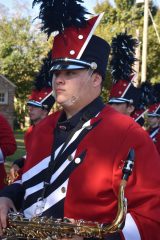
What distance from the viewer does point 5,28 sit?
141 ft

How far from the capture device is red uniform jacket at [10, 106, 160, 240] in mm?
2740

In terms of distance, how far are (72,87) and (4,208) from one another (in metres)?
0.81

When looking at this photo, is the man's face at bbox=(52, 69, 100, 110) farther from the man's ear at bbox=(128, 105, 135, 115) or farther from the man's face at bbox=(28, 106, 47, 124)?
the man's face at bbox=(28, 106, 47, 124)

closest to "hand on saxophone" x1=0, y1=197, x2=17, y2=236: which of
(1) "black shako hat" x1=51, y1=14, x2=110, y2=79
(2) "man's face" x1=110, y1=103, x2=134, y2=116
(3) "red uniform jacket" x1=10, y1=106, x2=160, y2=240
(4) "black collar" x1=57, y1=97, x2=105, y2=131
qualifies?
(3) "red uniform jacket" x1=10, y1=106, x2=160, y2=240

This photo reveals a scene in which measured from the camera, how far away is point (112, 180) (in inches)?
109

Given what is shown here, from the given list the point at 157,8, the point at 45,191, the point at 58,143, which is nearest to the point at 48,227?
the point at 45,191

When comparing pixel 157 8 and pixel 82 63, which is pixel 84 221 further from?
pixel 157 8

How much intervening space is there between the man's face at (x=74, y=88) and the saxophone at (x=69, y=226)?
0.51 metres

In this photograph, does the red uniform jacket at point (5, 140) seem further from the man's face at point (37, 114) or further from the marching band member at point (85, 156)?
the marching band member at point (85, 156)

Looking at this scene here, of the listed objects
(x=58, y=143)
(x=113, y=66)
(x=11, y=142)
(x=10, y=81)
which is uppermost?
(x=58, y=143)

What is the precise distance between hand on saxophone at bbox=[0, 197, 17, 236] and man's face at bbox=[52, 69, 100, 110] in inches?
27.1

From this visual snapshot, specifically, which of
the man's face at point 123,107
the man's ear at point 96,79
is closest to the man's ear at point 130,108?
the man's face at point 123,107

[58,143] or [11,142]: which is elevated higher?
[58,143]

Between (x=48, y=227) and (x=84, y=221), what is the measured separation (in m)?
0.20
